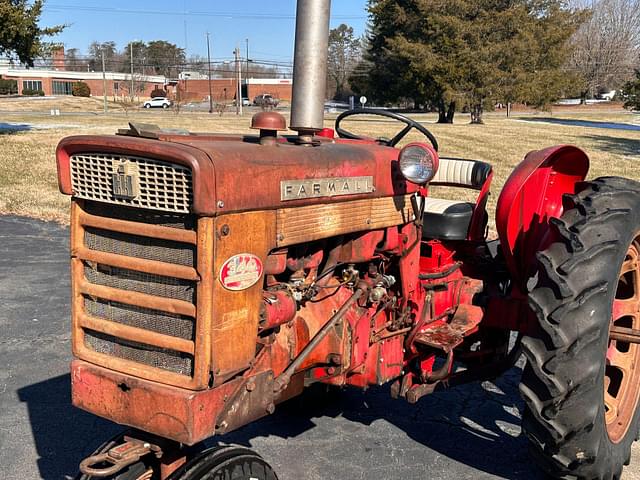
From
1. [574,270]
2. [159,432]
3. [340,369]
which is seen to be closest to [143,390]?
[159,432]

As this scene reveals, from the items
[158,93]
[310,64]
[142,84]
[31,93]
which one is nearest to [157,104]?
[31,93]

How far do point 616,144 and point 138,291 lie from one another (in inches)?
866

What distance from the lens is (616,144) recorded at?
2173 cm

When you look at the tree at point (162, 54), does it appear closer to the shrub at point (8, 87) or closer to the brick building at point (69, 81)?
the brick building at point (69, 81)

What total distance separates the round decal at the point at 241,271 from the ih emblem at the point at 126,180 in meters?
0.38

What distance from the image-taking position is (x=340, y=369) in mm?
2998

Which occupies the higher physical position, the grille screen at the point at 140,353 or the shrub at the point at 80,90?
the grille screen at the point at 140,353

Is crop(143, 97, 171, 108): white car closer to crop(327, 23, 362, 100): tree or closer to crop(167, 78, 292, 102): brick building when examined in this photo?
crop(167, 78, 292, 102): brick building

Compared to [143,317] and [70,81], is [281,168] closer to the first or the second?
[143,317]

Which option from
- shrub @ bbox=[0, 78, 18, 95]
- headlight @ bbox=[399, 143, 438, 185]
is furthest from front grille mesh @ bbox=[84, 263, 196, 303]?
shrub @ bbox=[0, 78, 18, 95]

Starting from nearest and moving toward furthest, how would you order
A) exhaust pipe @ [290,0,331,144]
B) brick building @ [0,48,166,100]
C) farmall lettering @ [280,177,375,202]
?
farmall lettering @ [280,177,375,202] < exhaust pipe @ [290,0,331,144] < brick building @ [0,48,166,100]

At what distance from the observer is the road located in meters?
3.37

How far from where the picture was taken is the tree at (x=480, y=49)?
30.2m

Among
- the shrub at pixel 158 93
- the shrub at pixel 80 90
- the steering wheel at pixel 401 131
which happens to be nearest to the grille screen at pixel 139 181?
the steering wheel at pixel 401 131
